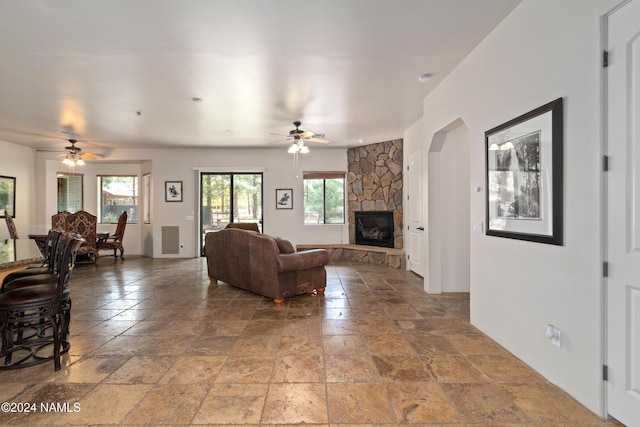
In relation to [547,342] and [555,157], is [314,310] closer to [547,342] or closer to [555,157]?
[547,342]

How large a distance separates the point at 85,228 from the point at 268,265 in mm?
5563

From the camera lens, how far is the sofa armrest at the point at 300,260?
4.13 m

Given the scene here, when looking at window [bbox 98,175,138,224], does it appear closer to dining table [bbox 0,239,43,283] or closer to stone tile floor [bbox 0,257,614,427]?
stone tile floor [bbox 0,257,614,427]

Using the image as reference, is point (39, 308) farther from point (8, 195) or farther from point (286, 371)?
point (8, 195)

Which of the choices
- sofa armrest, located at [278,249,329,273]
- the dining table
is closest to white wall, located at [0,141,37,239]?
the dining table

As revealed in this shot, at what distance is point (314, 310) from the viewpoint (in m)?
3.94

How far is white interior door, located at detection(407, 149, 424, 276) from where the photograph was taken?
224 inches

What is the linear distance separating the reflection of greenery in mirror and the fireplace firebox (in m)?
0.54

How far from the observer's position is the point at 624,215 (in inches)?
67.9

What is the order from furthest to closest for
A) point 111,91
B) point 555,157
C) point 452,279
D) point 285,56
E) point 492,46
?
point 452,279
point 111,91
point 285,56
point 492,46
point 555,157

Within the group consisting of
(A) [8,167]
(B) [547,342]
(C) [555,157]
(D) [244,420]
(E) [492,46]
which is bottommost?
(D) [244,420]

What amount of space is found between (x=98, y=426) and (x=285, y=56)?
342cm

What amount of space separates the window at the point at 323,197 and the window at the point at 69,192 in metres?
6.46

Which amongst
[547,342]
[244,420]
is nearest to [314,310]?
[244,420]
